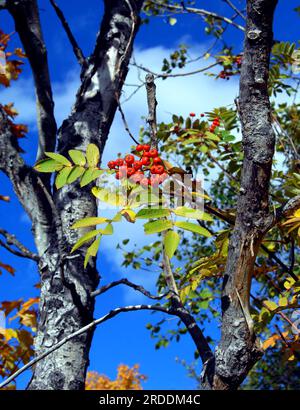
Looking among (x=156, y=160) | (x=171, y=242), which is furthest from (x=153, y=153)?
(x=171, y=242)

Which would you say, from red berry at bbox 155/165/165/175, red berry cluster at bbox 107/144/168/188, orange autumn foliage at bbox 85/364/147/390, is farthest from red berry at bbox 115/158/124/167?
orange autumn foliage at bbox 85/364/147/390

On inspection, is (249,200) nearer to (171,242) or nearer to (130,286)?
(171,242)

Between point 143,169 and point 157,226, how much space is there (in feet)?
0.99

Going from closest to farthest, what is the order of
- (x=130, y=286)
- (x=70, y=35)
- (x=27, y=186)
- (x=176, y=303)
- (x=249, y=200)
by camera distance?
(x=249, y=200), (x=176, y=303), (x=130, y=286), (x=27, y=186), (x=70, y=35)

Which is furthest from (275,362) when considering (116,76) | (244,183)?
(244,183)

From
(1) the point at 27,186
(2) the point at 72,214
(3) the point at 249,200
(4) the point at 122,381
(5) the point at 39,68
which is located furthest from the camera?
(4) the point at 122,381

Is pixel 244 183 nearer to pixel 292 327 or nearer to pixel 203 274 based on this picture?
pixel 203 274

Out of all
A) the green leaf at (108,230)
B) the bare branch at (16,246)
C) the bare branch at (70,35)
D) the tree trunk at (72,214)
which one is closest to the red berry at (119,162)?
the green leaf at (108,230)

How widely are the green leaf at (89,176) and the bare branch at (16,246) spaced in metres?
1.45

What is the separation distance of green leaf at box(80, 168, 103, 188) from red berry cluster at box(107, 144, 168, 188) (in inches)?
2.3

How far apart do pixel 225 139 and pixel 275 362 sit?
20.6 feet

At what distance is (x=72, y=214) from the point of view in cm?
272

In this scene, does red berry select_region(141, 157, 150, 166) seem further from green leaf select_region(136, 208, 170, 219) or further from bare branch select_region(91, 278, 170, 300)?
bare branch select_region(91, 278, 170, 300)
